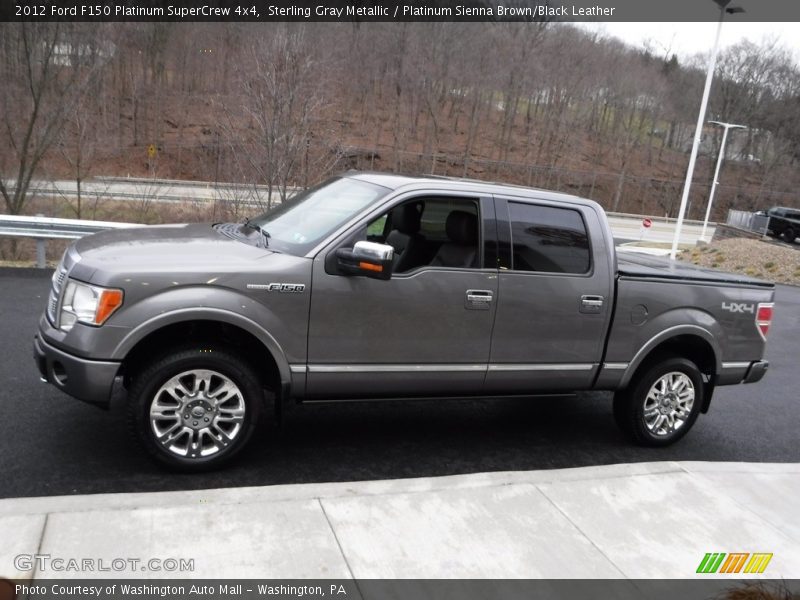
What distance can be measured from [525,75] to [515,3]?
20.3 meters

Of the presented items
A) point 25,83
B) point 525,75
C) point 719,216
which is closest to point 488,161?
point 525,75

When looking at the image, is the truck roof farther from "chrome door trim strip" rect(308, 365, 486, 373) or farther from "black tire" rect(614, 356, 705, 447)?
"black tire" rect(614, 356, 705, 447)

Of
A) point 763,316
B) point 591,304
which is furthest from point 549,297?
point 763,316

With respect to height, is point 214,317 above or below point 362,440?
above

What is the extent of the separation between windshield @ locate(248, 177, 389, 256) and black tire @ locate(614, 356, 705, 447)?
2.62 metres

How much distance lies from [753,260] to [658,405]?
63.4 ft

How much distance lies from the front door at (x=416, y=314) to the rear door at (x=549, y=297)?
0.46 feet

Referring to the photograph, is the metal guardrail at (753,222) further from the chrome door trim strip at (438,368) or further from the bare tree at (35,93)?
the chrome door trim strip at (438,368)

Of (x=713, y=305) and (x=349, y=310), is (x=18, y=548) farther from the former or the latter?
(x=713, y=305)

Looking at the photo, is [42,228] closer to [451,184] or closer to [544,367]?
[451,184]

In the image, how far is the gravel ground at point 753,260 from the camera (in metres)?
21.4

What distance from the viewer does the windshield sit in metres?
4.73

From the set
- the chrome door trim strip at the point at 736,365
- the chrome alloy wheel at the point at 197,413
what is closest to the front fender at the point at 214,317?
the chrome alloy wheel at the point at 197,413

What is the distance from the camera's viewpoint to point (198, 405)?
4320mm
